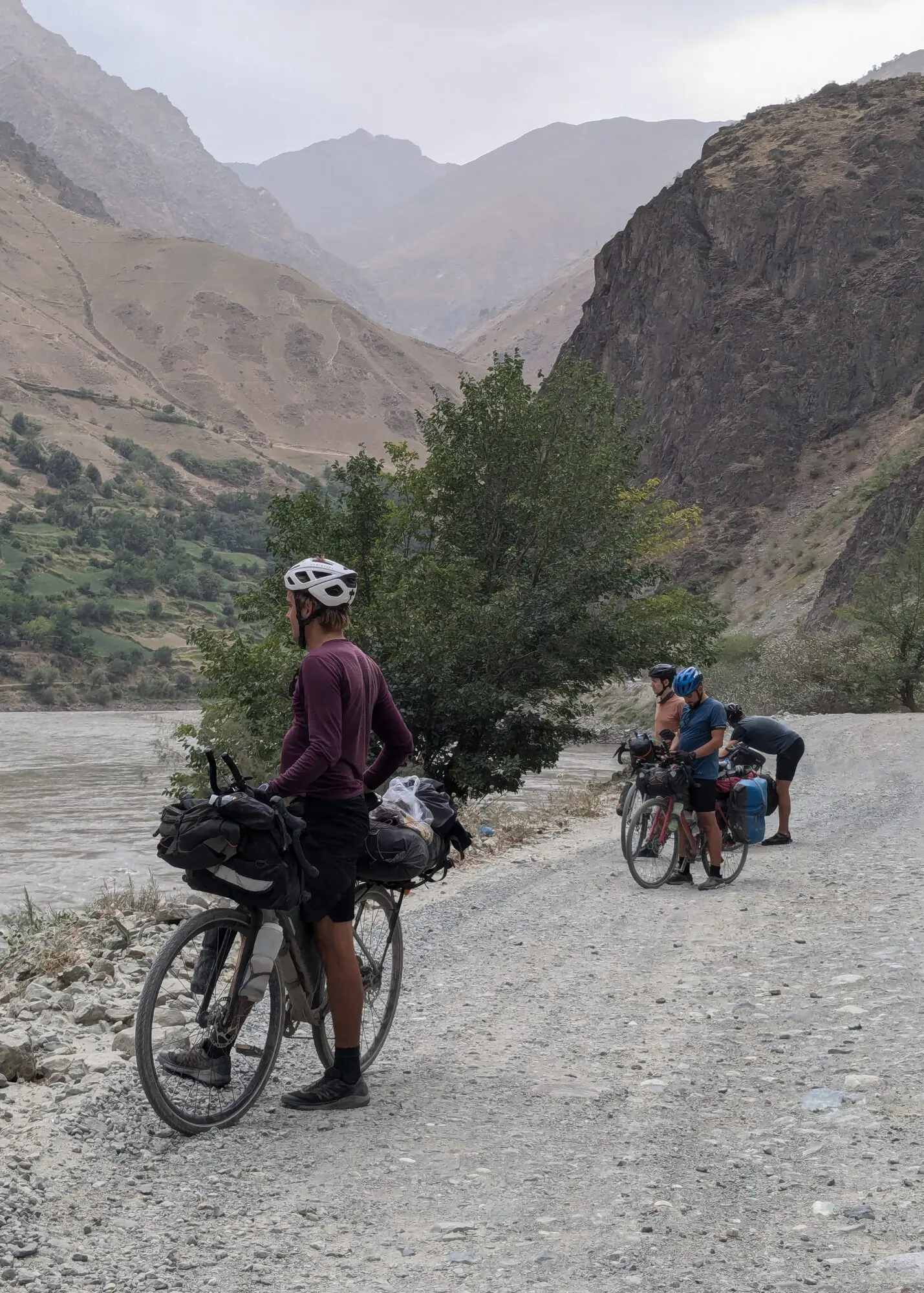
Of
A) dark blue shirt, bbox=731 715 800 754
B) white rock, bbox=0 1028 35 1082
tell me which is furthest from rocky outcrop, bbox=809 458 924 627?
white rock, bbox=0 1028 35 1082

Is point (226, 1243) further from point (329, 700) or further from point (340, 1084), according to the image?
point (329, 700)

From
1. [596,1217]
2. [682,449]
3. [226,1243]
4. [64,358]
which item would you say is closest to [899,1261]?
[596,1217]

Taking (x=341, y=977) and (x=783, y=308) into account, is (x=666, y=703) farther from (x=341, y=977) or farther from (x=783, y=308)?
(x=783, y=308)

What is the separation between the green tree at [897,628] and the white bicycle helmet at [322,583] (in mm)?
32662

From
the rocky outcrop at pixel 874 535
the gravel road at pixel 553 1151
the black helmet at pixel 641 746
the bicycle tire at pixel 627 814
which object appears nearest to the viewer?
the gravel road at pixel 553 1151

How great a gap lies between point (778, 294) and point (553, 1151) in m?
77.1

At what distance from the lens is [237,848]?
174 inches

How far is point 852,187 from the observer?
238 ft

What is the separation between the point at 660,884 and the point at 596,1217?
276 inches

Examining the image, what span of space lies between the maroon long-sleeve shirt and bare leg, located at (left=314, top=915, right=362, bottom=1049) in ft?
1.84

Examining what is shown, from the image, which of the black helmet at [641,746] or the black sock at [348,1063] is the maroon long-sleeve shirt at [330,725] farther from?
the black helmet at [641,746]

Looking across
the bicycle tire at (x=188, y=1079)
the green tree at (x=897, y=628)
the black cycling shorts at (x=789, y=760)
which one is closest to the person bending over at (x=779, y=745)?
the black cycling shorts at (x=789, y=760)

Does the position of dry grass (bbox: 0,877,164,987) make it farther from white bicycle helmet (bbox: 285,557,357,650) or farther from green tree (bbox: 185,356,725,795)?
green tree (bbox: 185,356,725,795)

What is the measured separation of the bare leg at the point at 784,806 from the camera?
13352mm
